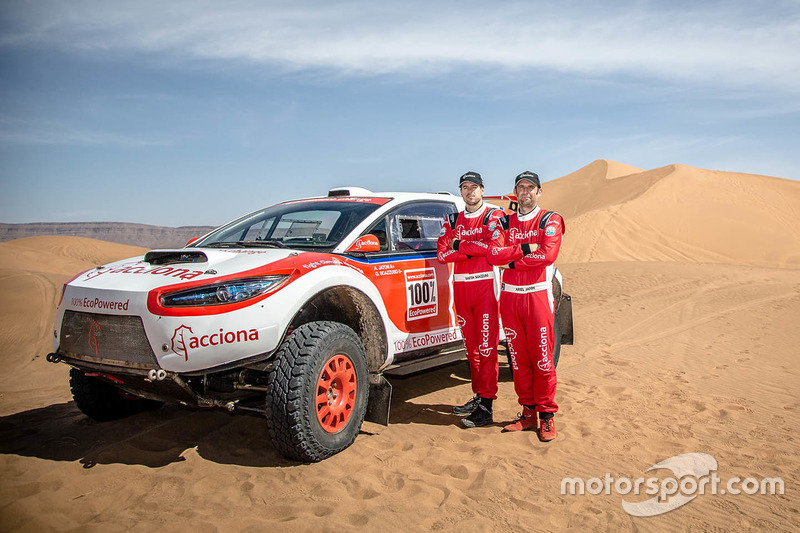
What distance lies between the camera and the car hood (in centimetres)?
385

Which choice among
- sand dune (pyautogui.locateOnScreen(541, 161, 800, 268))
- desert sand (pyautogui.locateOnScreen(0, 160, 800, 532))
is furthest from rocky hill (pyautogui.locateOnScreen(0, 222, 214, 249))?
desert sand (pyautogui.locateOnScreen(0, 160, 800, 532))

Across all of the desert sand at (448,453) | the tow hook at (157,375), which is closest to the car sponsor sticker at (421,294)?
the desert sand at (448,453)

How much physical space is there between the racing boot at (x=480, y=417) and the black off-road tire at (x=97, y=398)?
304 centimetres

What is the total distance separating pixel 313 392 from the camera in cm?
397

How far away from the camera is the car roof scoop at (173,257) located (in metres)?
4.13

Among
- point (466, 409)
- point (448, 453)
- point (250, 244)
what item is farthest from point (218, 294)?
point (466, 409)

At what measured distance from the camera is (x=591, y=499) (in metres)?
3.64

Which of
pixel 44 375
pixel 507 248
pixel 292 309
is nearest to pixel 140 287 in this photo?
pixel 292 309

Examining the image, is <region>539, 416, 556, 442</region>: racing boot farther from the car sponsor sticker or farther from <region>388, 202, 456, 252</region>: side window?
<region>388, 202, 456, 252</region>: side window

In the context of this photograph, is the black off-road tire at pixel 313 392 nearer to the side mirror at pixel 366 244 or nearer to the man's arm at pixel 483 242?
the side mirror at pixel 366 244

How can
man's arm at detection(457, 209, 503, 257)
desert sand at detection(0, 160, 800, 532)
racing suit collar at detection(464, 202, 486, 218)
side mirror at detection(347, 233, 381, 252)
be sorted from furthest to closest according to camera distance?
1. racing suit collar at detection(464, 202, 486, 218)
2. man's arm at detection(457, 209, 503, 257)
3. side mirror at detection(347, 233, 381, 252)
4. desert sand at detection(0, 160, 800, 532)

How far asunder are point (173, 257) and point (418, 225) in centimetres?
228

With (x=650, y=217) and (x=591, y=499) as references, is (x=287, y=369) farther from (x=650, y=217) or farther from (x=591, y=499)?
(x=650, y=217)

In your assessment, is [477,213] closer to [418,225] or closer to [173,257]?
[418,225]
